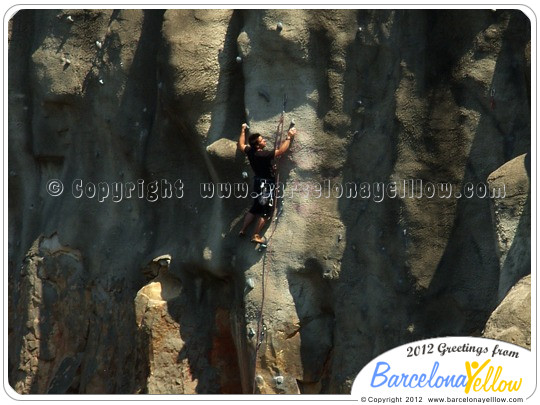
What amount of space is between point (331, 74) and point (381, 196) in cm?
125

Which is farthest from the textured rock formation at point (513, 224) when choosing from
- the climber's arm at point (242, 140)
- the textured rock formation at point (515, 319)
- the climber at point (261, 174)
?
the climber's arm at point (242, 140)

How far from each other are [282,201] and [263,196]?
0.19 metres

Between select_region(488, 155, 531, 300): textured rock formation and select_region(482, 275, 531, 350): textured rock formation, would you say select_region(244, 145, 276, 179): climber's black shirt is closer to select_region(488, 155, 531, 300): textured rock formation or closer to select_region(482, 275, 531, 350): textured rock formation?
select_region(488, 155, 531, 300): textured rock formation

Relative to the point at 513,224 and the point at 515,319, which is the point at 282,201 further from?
the point at 515,319

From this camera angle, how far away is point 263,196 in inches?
664

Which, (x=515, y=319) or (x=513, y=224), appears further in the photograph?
(x=513, y=224)

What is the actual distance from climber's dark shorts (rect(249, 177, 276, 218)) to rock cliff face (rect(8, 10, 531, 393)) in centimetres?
15

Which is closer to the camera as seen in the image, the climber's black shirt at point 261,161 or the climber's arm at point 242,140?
the climber's black shirt at point 261,161

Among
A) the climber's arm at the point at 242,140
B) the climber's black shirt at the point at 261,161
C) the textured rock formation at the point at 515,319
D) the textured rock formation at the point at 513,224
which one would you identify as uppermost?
the climber's arm at the point at 242,140

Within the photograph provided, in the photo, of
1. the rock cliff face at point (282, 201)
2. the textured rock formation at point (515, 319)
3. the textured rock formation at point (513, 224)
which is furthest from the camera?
the rock cliff face at point (282, 201)

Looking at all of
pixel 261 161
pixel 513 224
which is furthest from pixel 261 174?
pixel 513 224

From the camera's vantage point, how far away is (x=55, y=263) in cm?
1938

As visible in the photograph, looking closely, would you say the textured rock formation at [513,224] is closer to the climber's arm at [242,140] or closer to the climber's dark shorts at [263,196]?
the climber's dark shorts at [263,196]

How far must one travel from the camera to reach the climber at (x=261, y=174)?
16656 millimetres
